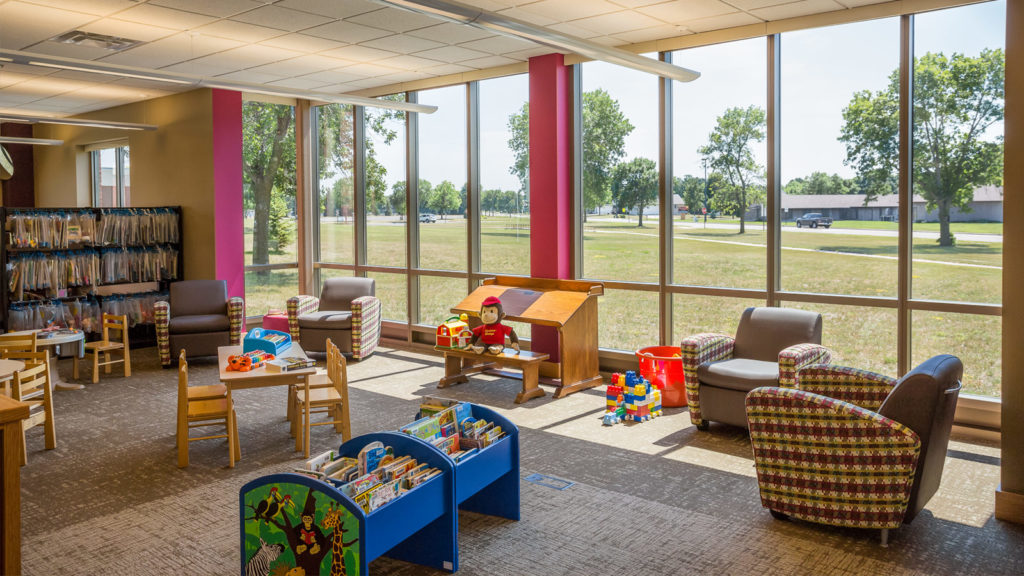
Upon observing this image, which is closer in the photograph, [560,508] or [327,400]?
[560,508]

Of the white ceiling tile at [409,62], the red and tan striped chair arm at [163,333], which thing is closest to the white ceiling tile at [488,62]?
the white ceiling tile at [409,62]

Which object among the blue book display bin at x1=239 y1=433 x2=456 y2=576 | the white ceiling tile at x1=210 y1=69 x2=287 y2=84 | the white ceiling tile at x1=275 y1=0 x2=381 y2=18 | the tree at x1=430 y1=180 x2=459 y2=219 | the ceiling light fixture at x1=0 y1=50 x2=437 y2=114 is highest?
the white ceiling tile at x1=210 y1=69 x2=287 y2=84

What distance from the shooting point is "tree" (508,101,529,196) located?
8609mm

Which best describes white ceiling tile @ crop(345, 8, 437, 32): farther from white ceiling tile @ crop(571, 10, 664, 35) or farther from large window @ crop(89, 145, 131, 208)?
large window @ crop(89, 145, 131, 208)

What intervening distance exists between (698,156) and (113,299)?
6998mm

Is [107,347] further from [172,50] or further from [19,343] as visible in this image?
[172,50]

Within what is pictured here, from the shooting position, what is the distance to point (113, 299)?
944 centimetres

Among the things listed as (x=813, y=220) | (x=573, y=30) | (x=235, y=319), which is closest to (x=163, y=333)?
(x=235, y=319)

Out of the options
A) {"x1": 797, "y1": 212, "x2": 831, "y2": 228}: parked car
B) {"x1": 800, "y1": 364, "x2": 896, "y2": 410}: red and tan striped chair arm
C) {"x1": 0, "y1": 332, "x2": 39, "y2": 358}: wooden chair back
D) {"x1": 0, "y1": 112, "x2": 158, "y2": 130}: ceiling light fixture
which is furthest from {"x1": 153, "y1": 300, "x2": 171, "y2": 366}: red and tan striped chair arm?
{"x1": 800, "y1": 364, "x2": 896, "y2": 410}: red and tan striped chair arm

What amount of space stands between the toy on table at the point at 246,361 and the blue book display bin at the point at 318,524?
230 cm

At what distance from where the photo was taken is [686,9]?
6129 mm

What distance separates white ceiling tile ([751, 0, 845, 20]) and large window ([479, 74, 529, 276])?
9.43 ft

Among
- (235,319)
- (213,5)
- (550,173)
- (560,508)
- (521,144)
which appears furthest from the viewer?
(235,319)

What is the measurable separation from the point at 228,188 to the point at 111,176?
148 inches
